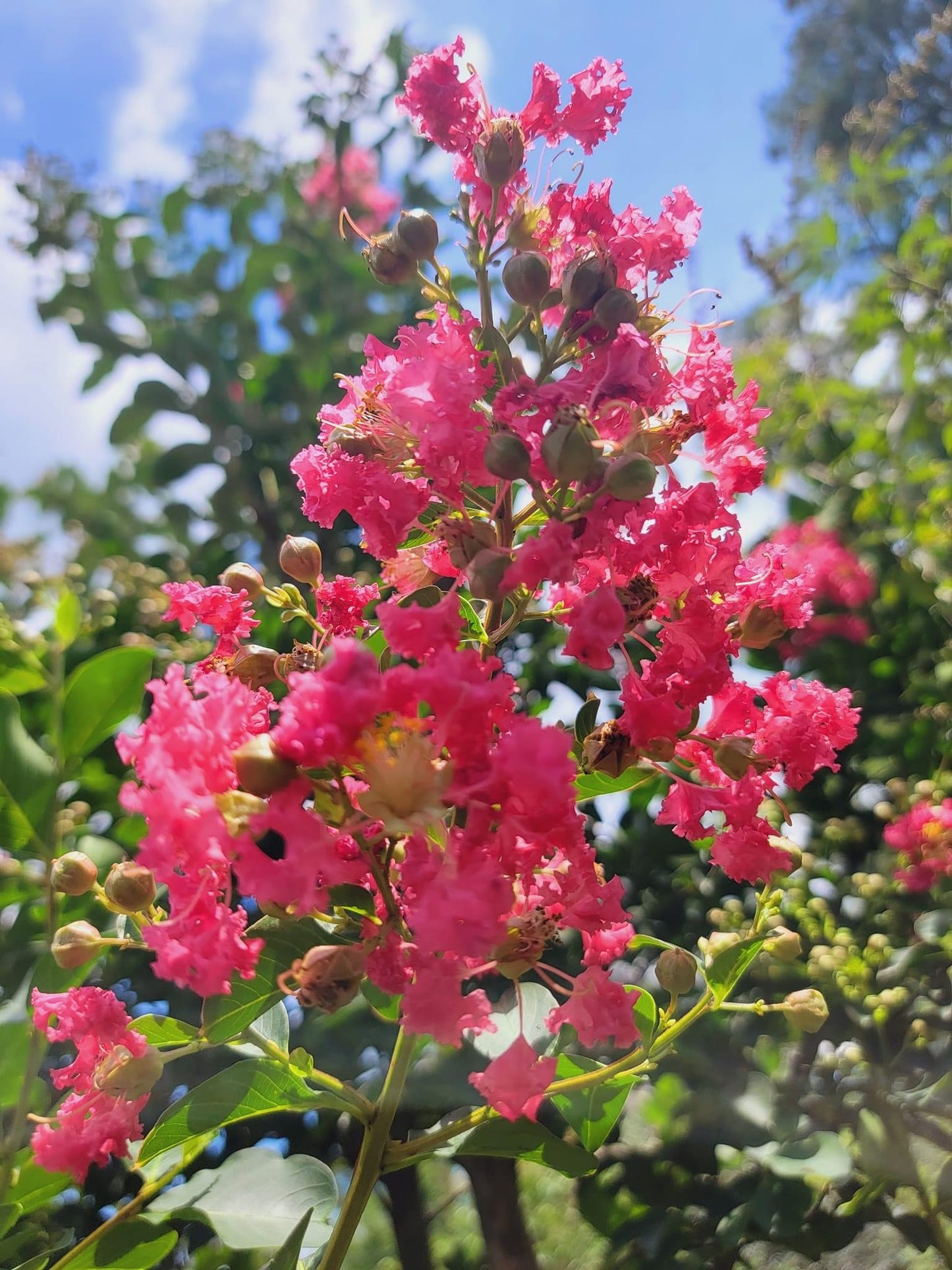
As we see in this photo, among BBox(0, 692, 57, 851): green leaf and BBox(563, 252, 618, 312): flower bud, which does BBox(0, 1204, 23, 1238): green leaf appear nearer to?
BBox(0, 692, 57, 851): green leaf

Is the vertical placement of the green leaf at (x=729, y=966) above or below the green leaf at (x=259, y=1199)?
above

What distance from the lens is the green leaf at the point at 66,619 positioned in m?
1.57

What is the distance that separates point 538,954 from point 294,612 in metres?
0.44

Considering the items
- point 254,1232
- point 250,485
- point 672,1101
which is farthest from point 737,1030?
point 250,485

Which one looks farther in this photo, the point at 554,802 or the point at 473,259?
the point at 473,259

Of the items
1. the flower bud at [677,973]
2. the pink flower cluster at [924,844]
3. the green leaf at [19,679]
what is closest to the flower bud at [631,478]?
the flower bud at [677,973]

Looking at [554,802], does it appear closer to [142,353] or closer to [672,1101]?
[672,1101]

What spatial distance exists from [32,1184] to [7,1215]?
0.10 m

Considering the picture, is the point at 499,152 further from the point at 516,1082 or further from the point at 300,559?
the point at 516,1082

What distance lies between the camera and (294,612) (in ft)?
3.50

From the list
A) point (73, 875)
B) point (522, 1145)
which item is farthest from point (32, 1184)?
point (522, 1145)

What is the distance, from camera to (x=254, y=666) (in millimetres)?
982

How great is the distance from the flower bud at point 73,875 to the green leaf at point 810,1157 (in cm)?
98

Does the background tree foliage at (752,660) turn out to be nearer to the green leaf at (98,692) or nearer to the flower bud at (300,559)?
the green leaf at (98,692)
